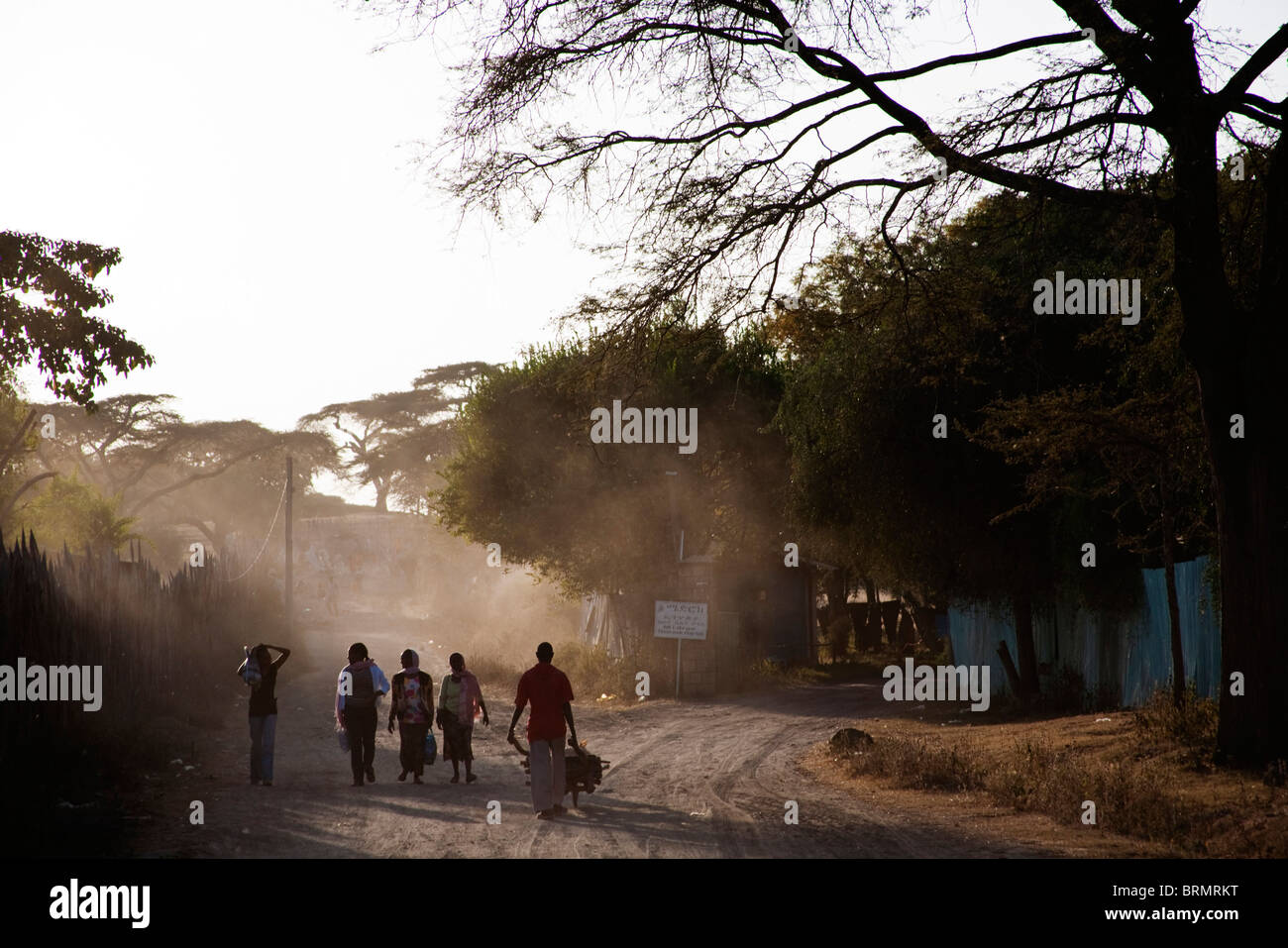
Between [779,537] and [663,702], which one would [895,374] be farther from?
[779,537]

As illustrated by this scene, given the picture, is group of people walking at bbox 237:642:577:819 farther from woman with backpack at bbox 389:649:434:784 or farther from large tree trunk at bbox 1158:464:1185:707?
large tree trunk at bbox 1158:464:1185:707

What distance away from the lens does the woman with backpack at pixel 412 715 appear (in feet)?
50.1

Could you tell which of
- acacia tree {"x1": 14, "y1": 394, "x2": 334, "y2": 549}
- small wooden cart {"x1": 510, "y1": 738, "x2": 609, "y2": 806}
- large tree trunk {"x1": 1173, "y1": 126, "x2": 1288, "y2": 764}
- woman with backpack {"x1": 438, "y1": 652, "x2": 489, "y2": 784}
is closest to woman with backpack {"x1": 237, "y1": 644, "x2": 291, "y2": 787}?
woman with backpack {"x1": 438, "y1": 652, "x2": 489, "y2": 784}

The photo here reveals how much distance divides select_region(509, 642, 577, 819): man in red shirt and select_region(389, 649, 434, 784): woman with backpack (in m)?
3.13

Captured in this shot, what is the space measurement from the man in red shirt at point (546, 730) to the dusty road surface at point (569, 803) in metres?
0.28

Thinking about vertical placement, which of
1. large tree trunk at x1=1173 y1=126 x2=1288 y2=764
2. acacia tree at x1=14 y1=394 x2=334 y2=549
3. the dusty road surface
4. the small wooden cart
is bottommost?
the dusty road surface

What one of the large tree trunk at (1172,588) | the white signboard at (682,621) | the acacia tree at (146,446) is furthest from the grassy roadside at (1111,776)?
the acacia tree at (146,446)

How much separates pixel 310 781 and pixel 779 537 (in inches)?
873

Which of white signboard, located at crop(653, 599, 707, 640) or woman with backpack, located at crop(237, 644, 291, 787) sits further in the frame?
white signboard, located at crop(653, 599, 707, 640)

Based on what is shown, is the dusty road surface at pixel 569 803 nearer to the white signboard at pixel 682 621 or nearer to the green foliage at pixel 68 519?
the white signboard at pixel 682 621

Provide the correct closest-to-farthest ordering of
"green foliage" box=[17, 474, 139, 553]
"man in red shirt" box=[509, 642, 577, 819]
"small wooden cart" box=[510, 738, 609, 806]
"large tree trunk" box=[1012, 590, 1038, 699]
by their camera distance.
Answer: "man in red shirt" box=[509, 642, 577, 819], "small wooden cart" box=[510, 738, 609, 806], "large tree trunk" box=[1012, 590, 1038, 699], "green foliage" box=[17, 474, 139, 553]

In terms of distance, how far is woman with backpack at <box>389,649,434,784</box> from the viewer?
15266 mm
